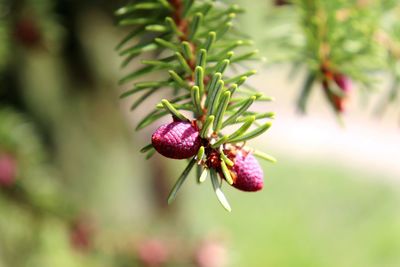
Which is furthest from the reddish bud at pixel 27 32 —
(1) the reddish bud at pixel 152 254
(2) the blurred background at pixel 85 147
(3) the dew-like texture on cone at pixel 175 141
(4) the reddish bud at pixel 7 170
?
(3) the dew-like texture on cone at pixel 175 141

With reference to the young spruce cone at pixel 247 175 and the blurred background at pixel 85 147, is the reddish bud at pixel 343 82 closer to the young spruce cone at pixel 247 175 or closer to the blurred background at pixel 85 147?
the blurred background at pixel 85 147

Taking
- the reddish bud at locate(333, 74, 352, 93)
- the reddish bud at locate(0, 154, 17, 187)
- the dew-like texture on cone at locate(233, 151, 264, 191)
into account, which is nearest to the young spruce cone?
the dew-like texture on cone at locate(233, 151, 264, 191)

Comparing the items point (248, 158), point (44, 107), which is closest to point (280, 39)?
point (248, 158)

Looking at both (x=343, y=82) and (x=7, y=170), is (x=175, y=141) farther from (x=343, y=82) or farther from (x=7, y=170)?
(x=7, y=170)

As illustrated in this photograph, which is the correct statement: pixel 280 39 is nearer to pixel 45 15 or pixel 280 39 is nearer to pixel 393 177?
pixel 45 15

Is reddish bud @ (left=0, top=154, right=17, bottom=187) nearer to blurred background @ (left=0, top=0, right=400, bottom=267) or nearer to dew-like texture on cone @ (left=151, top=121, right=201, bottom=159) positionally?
blurred background @ (left=0, top=0, right=400, bottom=267)

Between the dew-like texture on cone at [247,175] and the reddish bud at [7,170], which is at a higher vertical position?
the dew-like texture on cone at [247,175]

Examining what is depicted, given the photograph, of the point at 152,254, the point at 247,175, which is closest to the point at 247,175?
the point at 247,175
